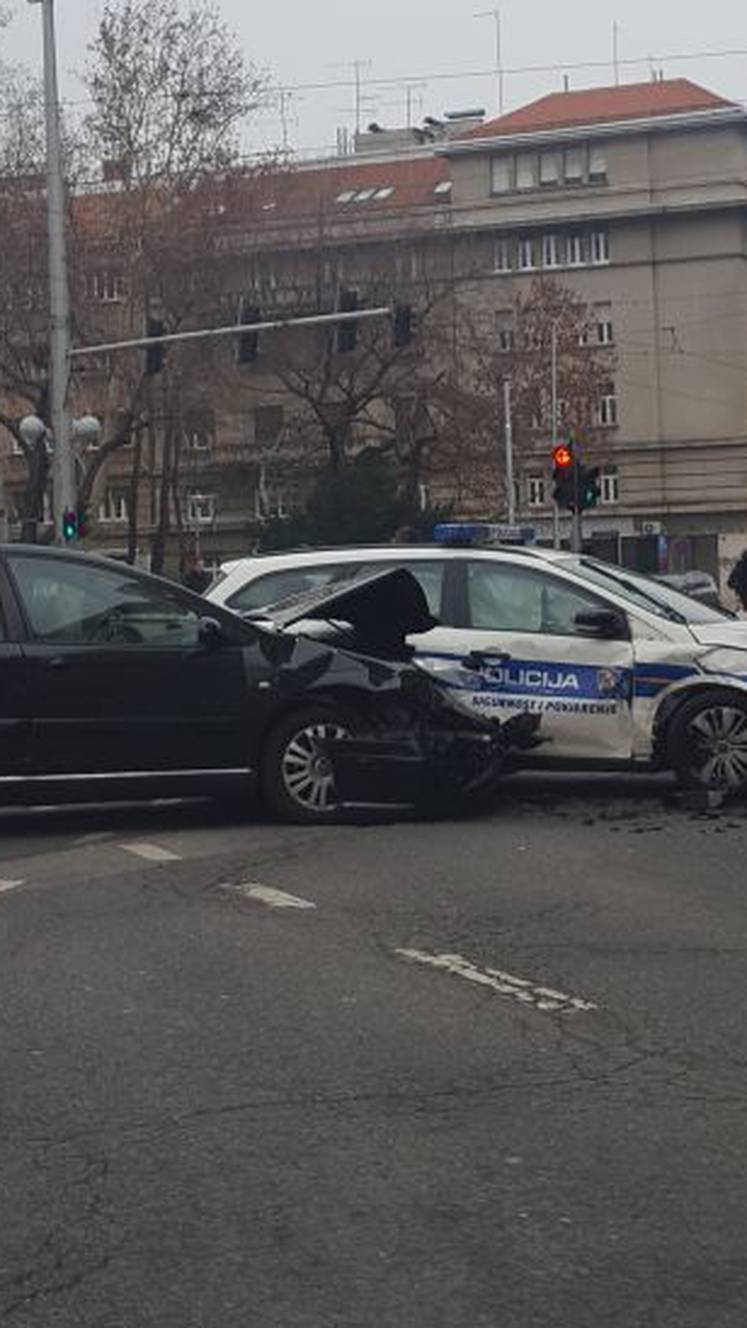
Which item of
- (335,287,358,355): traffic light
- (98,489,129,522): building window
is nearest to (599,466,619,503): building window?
(98,489,129,522): building window

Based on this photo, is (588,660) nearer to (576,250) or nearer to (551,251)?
(551,251)

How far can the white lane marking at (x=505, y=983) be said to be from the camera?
Result: 252 inches

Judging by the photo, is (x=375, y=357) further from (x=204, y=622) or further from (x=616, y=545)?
(x=204, y=622)

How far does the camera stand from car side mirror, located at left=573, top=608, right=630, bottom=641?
11070mm

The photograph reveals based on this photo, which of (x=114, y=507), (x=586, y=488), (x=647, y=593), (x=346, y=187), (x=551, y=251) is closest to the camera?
(x=647, y=593)

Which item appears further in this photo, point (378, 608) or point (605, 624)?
point (605, 624)

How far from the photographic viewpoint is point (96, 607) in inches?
399

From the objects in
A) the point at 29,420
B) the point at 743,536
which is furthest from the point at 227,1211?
the point at 743,536

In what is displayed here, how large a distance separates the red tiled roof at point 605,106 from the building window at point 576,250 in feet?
14.4

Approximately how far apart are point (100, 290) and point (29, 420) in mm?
11961

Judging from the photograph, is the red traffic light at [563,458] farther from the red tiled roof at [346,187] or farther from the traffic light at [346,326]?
the red tiled roof at [346,187]

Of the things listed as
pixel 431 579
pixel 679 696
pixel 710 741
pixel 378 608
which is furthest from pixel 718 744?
pixel 378 608

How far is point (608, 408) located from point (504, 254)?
727 centimetres

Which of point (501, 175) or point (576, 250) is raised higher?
point (501, 175)
